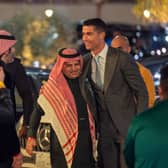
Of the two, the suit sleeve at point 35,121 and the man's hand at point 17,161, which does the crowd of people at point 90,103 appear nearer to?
the suit sleeve at point 35,121

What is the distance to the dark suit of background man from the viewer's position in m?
7.97

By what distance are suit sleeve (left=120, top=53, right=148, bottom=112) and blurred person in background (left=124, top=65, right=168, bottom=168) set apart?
103 inches

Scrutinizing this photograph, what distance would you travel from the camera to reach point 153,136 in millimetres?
5164

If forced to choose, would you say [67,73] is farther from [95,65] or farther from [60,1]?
[60,1]

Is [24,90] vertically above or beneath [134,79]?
beneath

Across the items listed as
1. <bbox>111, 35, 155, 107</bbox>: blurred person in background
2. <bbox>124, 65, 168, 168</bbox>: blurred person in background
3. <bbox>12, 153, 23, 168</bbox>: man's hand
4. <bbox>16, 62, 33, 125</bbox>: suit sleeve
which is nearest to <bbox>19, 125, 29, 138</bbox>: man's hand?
<bbox>16, 62, 33, 125</bbox>: suit sleeve

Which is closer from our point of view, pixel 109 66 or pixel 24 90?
pixel 109 66

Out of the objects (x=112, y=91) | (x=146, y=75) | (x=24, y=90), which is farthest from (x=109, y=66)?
(x=24, y=90)

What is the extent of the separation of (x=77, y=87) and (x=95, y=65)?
1.22 ft

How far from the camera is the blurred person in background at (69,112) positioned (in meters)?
7.89

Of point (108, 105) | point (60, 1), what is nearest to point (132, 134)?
point (108, 105)

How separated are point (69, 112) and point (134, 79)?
76cm

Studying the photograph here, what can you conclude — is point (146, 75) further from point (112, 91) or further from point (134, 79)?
point (112, 91)

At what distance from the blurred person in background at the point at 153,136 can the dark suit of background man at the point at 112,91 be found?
2.61 meters
